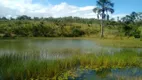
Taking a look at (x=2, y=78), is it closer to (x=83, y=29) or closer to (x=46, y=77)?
(x=46, y=77)

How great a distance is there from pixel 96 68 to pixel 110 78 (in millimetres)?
1865

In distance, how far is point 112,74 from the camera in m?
11.4

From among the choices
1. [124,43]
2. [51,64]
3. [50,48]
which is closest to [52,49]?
[50,48]

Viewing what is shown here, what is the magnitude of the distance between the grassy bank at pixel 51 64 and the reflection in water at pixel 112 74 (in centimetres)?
57

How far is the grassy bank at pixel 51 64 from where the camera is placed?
30.6ft

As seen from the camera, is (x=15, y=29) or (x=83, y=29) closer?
(x=15, y=29)

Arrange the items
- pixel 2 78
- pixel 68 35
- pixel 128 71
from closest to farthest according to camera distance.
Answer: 1. pixel 2 78
2. pixel 128 71
3. pixel 68 35

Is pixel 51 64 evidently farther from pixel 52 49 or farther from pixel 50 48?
pixel 50 48

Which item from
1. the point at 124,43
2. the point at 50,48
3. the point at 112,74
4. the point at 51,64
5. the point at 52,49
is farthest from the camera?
the point at 124,43

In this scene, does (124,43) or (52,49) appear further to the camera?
(124,43)

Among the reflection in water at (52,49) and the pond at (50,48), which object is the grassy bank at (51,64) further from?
the pond at (50,48)

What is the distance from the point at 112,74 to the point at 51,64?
3.15 meters

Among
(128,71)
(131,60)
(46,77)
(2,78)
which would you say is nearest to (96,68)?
(128,71)

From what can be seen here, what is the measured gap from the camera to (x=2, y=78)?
30.1ft
